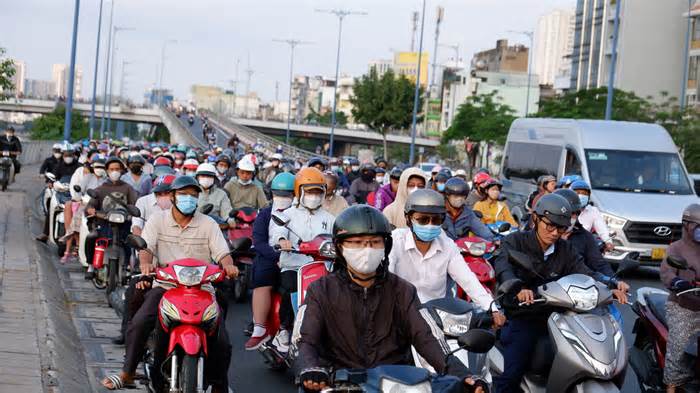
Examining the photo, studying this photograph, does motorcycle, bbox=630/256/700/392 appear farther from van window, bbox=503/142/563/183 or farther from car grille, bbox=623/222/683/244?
van window, bbox=503/142/563/183

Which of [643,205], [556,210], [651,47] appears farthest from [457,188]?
[651,47]

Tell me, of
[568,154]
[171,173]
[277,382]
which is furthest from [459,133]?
[277,382]

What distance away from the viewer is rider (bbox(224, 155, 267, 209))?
631 inches

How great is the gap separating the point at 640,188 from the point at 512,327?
550 inches

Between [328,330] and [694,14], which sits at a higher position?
[694,14]

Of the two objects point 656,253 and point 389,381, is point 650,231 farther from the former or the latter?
point 389,381

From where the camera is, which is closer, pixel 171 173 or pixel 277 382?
pixel 277 382

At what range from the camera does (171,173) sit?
15547 mm

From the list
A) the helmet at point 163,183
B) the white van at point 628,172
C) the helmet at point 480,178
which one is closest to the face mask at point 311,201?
the helmet at point 163,183

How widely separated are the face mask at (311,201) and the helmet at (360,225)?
14.4 ft

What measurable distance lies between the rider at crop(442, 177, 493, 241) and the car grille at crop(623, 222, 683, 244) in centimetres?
932

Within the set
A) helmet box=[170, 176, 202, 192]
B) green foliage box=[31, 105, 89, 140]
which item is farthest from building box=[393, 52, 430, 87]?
helmet box=[170, 176, 202, 192]

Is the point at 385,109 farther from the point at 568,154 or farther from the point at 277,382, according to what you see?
the point at 277,382

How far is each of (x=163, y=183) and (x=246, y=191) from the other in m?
2.89
